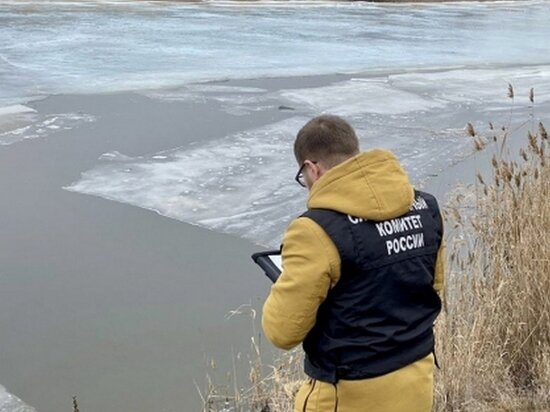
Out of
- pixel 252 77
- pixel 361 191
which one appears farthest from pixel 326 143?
pixel 252 77

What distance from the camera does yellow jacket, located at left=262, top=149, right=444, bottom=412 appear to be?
2238 millimetres

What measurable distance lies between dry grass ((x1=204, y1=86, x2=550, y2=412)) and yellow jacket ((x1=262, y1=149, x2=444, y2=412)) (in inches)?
60.8

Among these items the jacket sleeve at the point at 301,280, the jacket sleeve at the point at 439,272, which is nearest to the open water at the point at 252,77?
the jacket sleeve at the point at 301,280

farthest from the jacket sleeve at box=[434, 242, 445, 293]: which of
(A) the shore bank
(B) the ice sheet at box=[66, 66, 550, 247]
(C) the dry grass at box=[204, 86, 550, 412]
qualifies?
(B) the ice sheet at box=[66, 66, 550, 247]

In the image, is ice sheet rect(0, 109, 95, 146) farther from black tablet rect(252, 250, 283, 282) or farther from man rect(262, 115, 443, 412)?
man rect(262, 115, 443, 412)

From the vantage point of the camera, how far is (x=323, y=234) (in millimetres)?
2232

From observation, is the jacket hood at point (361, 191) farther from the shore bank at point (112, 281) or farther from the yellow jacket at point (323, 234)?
the shore bank at point (112, 281)

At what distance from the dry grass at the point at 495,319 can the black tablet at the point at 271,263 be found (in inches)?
52.8

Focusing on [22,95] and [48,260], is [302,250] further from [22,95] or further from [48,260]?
[22,95]

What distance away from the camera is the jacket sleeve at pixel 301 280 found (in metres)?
2.23

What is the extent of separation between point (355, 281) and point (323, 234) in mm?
172

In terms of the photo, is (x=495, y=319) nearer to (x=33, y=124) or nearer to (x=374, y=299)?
(x=374, y=299)

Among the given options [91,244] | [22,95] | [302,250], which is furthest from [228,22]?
[302,250]

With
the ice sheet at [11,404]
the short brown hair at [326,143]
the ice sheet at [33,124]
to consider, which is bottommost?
the ice sheet at [11,404]
